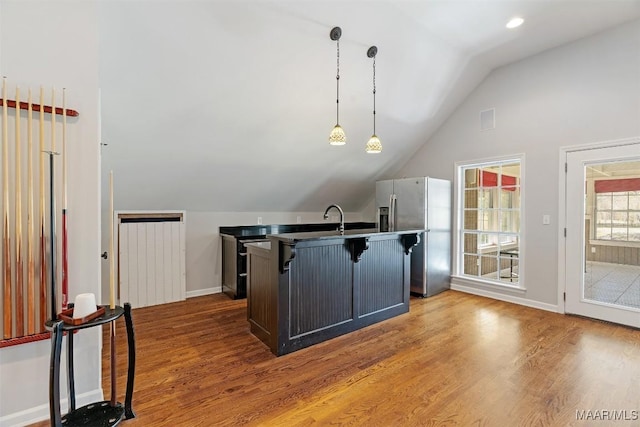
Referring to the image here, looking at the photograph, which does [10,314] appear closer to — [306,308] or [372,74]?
[306,308]

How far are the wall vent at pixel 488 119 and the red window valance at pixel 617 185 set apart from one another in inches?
56.8

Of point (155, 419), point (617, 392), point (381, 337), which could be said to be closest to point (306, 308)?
point (381, 337)

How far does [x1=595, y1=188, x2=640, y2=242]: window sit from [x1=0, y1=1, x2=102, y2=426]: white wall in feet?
16.3

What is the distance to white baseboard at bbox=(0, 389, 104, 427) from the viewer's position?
1.80 meters

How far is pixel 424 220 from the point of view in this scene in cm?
451

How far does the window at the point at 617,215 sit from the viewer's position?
137 inches

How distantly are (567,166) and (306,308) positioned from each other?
355 cm

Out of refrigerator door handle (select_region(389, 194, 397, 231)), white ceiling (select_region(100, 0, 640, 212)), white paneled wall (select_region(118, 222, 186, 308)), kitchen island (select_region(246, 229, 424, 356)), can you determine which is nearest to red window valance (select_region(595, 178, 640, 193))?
white ceiling (select_region(100, 0, 640, 212))

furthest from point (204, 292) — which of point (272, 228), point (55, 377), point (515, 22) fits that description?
point (515, 22)

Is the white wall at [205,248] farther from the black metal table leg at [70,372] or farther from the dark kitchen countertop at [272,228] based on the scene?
A: the black metal table leg at [70,372]

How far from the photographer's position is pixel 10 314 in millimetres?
1788
